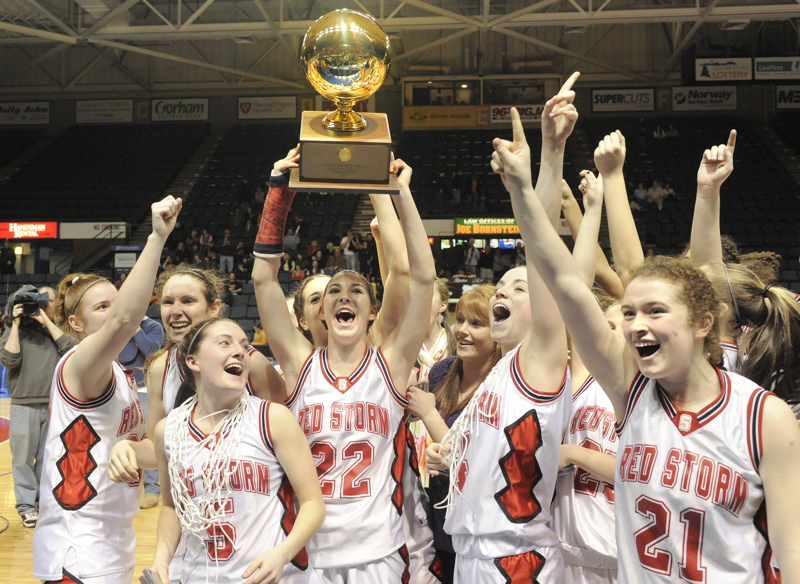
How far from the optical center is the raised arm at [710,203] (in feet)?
8.21

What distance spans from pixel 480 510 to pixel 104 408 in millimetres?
1343

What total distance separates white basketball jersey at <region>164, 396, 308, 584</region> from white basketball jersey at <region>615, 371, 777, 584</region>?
0.97m

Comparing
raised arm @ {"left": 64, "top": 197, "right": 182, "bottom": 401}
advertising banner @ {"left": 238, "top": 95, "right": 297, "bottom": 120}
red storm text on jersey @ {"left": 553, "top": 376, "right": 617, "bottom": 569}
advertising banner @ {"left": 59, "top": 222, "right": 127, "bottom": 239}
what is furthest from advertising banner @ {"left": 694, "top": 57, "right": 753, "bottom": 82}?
raised arm @ {"left": 64, "top": 197, "right": 182, "bottom": 401}

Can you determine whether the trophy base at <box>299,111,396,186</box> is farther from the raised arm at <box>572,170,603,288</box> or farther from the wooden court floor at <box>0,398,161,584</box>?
the wooden court floor at <box>0,398,161,584</box>

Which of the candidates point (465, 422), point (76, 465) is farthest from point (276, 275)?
point (76, 465)

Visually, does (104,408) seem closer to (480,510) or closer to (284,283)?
(480,510)

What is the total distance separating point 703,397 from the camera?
1.85 meters

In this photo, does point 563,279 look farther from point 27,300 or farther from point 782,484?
point 27,300

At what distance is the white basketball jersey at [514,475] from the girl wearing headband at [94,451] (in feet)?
3.47

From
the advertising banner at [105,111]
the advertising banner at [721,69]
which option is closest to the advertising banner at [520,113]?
the advertising banner at [721,69]

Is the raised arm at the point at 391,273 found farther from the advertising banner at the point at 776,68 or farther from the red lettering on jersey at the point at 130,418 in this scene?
the advertising banner at the point at 776,68

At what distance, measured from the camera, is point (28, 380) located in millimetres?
5293

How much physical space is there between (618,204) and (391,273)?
848mm

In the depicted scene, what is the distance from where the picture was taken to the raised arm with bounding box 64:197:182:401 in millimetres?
2437
